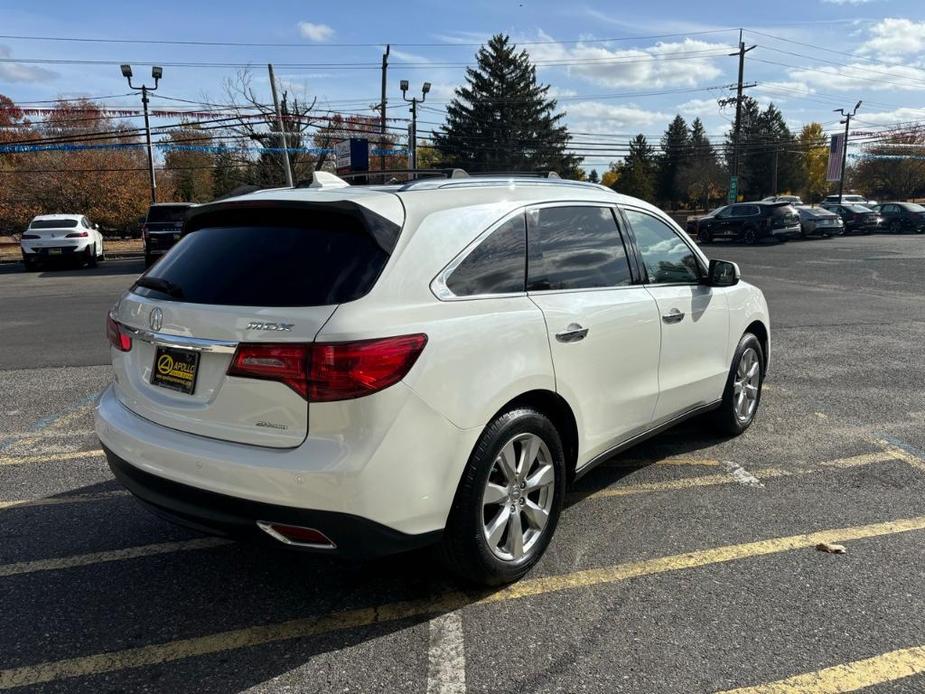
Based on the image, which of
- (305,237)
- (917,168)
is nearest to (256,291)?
(305,237)

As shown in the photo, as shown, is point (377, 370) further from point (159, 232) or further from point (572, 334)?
point (159, 232)

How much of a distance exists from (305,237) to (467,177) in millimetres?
1101

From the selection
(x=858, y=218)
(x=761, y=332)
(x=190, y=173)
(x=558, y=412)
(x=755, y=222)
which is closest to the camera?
(x=558, y=412)

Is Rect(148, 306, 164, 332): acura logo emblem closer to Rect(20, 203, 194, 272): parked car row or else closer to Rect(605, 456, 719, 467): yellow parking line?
Rect(605, 456, 719, 467): yellow parking line

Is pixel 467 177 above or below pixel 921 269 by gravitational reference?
above

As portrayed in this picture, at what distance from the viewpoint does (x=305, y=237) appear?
2.64 metres

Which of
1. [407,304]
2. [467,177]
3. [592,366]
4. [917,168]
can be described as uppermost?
[917,168]

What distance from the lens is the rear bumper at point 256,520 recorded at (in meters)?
2.39

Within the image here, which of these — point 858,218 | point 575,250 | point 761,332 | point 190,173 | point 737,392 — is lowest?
point 737,392

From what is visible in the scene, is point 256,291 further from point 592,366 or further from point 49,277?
point 49,277

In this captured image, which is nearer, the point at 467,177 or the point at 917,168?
the point at 467,177

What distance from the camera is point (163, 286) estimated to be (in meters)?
2.86

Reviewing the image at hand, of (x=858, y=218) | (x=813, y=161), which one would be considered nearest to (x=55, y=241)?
(x=858, y=218)

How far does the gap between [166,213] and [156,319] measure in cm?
1888
